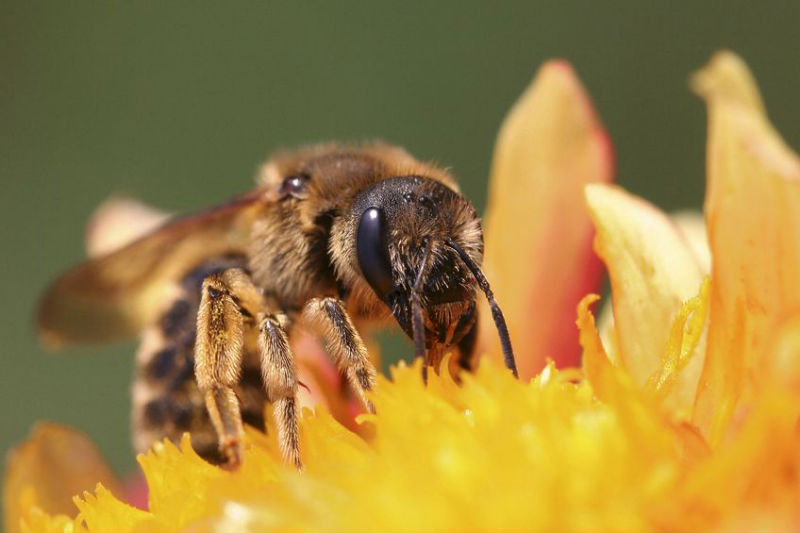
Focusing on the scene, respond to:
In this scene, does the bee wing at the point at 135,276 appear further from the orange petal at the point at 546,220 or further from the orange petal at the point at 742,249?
the orange petal at the point at 742,249

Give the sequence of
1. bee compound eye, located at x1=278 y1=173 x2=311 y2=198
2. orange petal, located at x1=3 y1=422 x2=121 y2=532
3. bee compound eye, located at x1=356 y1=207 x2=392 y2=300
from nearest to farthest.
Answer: bee compound eye, located at x1=356 y1=207 x2=392 y2=300, bee compound eye, located at x1=278 y1=173 x2=311 y2=198, orange petal, located at x1=3 y1=422 x2=121 y2=532

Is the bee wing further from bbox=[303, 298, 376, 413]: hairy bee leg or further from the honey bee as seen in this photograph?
bbox=[303, 298, 376, 413]: hairy bee leg

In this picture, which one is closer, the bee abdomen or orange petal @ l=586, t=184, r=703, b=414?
orange petal @ l=586, t=184, r=703, b=414

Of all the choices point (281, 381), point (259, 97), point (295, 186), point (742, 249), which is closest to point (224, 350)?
point (281, 381)

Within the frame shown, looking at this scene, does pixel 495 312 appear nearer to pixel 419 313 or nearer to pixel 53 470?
pixel 419 313

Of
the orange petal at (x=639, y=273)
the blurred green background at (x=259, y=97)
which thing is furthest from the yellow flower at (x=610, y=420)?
the blurred green background at (x=259, y=97)

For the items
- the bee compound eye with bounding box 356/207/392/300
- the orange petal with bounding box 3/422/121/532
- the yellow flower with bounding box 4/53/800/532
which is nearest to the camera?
the yellow flower with bounding box 4/53/800/532

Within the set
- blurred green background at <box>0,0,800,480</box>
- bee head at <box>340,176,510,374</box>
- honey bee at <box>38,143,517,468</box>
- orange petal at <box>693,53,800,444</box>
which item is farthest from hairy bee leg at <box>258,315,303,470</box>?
blurred green background at <box>0,0,800,480</box>

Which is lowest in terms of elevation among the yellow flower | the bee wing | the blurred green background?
the yellow flower
